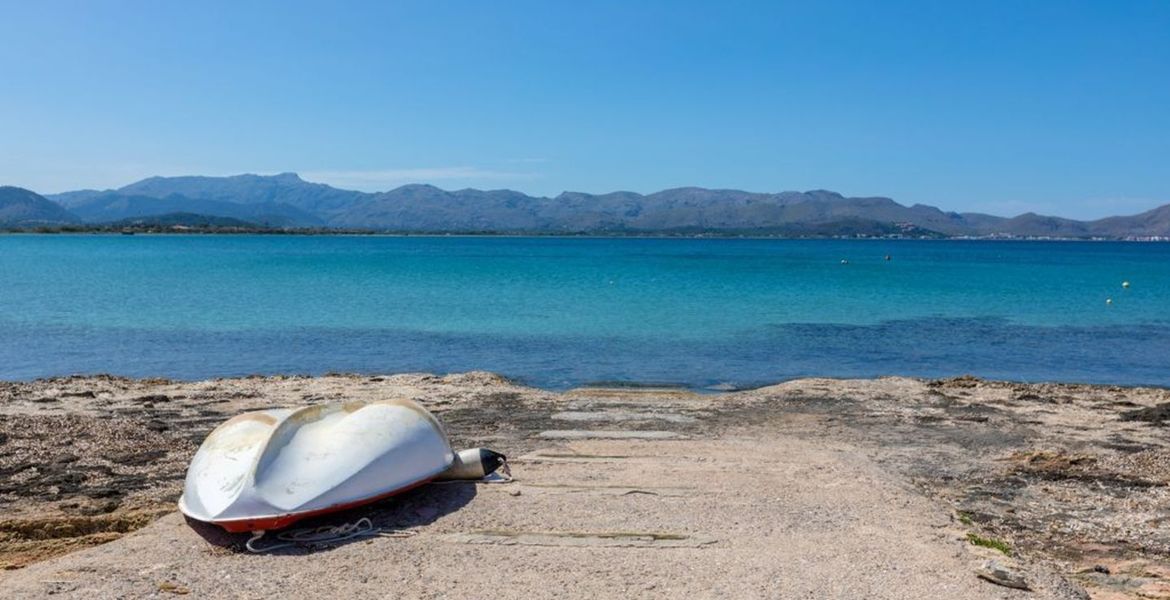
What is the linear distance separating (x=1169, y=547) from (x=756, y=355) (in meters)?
19.3

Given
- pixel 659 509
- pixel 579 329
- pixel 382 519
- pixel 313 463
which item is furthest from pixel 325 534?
pixel 579 329

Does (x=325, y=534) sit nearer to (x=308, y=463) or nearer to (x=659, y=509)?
(x=308, y=463)

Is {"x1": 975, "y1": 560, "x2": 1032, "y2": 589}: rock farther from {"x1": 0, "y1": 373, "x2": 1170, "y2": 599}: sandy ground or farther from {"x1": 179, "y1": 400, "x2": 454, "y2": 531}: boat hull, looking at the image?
{"x1": 179, "y1": 400, "x2": 454, "y2": 531}: boat hull

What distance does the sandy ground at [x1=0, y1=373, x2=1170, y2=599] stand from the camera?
8.38 m

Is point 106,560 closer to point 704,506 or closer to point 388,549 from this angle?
point 388,549

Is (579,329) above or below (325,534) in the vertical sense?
below

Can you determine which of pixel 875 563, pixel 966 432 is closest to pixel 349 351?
pixel 966 432

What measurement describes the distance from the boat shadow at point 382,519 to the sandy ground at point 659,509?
0.04 meters

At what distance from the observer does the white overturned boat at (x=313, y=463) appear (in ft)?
30.6

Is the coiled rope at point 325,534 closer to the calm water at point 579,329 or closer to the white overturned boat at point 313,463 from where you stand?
the white overturned boat at point 313,463

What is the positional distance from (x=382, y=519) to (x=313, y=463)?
929 millimetres

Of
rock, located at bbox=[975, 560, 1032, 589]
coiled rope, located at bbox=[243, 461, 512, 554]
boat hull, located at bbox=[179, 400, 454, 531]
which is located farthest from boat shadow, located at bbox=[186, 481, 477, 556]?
rock, located at bbox=[975, 560, 1032, 589]

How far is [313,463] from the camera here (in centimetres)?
992

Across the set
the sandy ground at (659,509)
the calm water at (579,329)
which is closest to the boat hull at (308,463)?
the sandy ground at (659,509)
